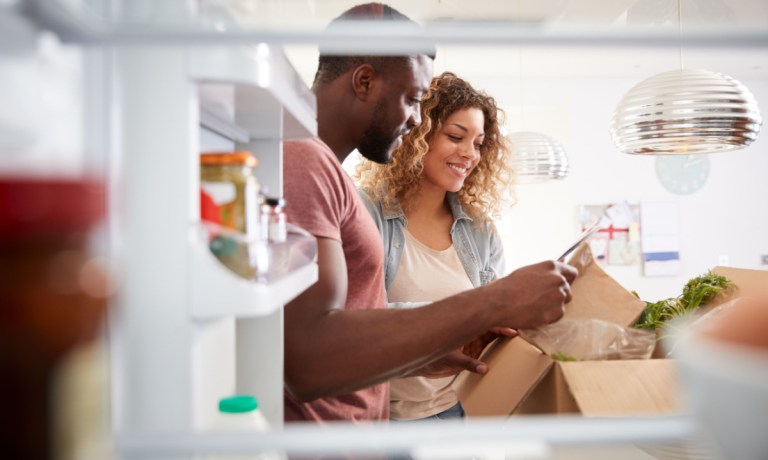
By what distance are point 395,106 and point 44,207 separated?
4.16 feet

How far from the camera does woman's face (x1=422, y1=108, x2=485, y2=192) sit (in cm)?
→ 212

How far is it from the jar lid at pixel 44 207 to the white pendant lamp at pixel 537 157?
10.6 ft

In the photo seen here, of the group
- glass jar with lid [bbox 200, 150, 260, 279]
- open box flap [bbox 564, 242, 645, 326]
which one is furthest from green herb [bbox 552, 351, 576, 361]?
glass jar with lid [bbox 200, 150, 260, 279]

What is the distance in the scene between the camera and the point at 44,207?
269 millimetres

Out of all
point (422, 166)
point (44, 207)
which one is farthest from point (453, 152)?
point (44, 207)

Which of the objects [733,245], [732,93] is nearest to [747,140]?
[732,93]

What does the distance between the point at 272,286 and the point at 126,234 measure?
12 centimetres

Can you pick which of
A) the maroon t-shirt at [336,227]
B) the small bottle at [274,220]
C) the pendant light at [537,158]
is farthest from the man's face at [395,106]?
the pendant light at [537,158]

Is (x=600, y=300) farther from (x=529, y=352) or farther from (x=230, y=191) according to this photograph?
(x=230, y=191)

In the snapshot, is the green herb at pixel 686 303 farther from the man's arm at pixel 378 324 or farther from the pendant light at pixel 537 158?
the pendant light at pixel 537 158

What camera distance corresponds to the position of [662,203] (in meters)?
5.59

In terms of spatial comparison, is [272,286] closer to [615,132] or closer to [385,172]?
[385,172]

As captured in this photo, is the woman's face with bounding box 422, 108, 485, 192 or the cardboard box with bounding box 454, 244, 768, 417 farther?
the woman's face with bounding box 422, 108, 485, 192

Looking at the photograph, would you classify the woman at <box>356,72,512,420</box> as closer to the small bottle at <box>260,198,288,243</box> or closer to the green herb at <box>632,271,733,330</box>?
the green herb at <box>632,271,733,330</box>
